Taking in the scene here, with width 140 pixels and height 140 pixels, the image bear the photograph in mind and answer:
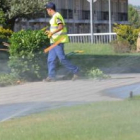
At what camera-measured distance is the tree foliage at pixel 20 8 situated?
2784cm

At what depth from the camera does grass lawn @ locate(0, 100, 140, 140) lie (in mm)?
9070

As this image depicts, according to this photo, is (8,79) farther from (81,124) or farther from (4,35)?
(81,124)

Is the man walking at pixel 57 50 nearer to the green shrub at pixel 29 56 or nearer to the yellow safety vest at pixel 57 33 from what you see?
the yellow safety vest at pixel 57 33

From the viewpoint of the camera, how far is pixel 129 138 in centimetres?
874

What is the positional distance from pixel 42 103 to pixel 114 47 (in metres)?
18.8

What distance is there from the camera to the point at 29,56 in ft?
57.3

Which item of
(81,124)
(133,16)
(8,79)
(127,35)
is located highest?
(81,124)

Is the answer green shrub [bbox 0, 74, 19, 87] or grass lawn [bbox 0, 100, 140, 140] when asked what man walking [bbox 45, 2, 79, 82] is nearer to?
green shrub [bbox 0, 74, 19, 87]

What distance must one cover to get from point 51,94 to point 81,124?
15.6 feet

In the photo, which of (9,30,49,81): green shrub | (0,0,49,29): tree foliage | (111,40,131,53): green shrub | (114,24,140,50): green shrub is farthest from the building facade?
(9,30,49,81): green shrub

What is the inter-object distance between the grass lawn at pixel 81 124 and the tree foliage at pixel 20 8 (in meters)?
16.2

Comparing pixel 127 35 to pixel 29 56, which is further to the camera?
pixel 127 35

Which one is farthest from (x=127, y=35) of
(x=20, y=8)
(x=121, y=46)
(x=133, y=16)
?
(x=133, y=16)

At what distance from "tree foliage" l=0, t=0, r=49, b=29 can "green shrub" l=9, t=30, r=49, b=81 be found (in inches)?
384
